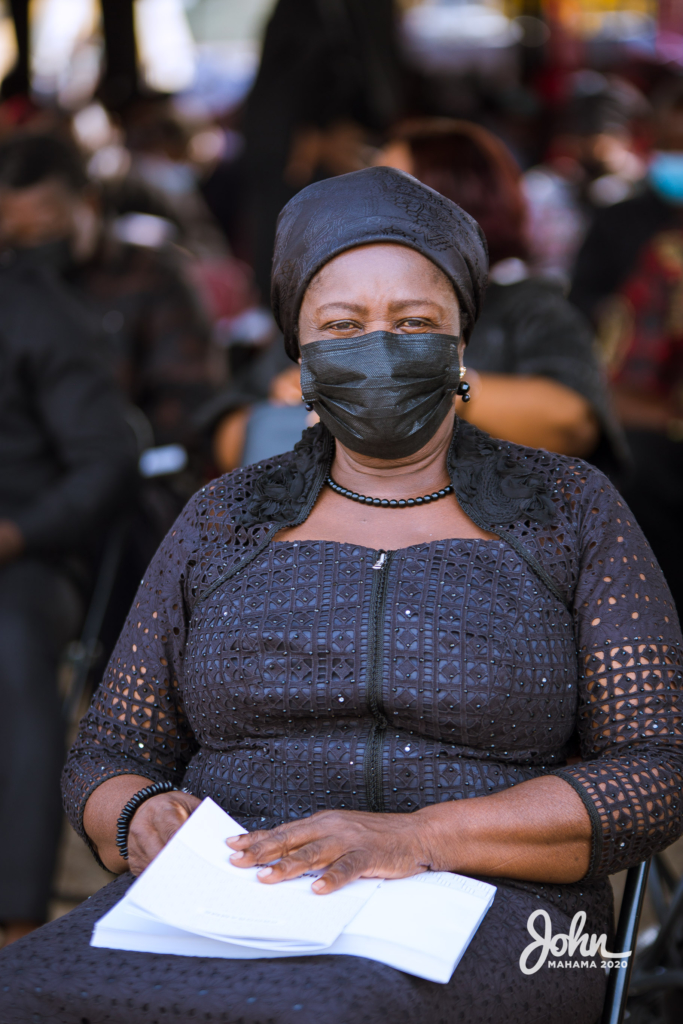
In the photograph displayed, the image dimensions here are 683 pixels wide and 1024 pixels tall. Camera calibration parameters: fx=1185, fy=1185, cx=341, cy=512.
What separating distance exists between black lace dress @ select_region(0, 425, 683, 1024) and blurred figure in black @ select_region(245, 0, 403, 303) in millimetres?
3704

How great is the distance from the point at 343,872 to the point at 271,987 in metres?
0.18

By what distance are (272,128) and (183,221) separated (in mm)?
1213

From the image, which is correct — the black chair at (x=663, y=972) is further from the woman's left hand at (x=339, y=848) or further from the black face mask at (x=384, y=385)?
the black face mask at (x=384, y=385)

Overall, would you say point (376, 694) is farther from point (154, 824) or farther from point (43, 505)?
point (43, 505)

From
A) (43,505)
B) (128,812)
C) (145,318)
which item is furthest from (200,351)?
(128,812)

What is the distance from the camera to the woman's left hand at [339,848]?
5.27ft

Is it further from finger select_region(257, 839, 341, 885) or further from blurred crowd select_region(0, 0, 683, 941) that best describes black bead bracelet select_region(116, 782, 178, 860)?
blurred crowd select_region(0, 0, 683, 941)

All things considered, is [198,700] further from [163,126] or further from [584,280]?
[163,126]

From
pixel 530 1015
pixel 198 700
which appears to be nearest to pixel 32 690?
pixel 198 700

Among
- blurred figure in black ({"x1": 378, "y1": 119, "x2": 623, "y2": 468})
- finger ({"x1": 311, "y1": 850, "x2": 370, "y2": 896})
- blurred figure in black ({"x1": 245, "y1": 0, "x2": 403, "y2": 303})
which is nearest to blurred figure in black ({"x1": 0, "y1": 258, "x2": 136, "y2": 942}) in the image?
blurred figure in black ({"x1": 378, "y1": 119, "x2": 623, "y2": 468})

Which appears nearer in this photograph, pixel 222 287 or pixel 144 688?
pixel 144 688

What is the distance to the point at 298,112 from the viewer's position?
18.1 ft

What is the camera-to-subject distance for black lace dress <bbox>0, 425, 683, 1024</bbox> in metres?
1.74

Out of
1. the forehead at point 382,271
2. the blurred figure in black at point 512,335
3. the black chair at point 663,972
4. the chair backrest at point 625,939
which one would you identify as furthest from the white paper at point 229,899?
the blurred figure in black at point 512,335
